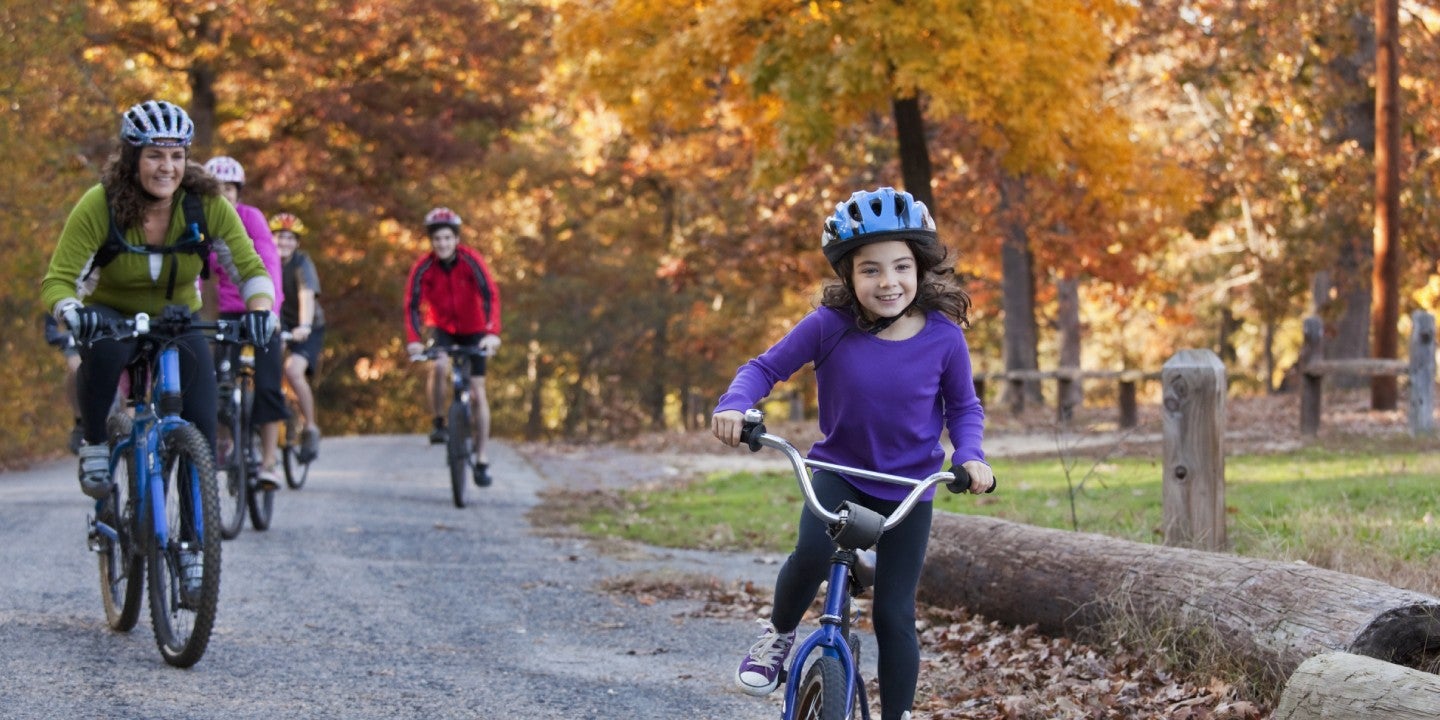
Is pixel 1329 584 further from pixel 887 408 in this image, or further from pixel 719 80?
pixel 719 80

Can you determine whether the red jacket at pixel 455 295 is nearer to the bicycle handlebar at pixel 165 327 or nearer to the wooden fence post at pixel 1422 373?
the bicycle handlebar at pixel 165 327

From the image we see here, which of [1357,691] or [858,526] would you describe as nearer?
[858,526]

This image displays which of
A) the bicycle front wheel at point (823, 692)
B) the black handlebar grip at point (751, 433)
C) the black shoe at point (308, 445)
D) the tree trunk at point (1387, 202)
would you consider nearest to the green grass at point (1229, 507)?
the black shoe at point (308, 445)

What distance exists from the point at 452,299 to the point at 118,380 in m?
6.08

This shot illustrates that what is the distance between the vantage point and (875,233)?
4605 mm

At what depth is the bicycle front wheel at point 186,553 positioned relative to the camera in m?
5.99

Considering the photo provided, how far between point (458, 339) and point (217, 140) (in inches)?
680

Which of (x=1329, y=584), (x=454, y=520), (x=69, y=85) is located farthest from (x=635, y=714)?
(x=69, y=85)

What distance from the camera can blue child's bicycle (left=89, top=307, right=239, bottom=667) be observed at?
19.8 ft

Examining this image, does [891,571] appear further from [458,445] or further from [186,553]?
[458,445]

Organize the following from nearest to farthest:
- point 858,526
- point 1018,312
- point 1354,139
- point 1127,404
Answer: point 858,526
point 1127,404
point 1354,139
point 1018,312

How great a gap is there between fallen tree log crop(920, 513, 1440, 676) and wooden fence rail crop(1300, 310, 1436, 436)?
1083 centimetres

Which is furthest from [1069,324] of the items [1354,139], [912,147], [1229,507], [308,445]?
[1229,507]

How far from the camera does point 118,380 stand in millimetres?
6551
